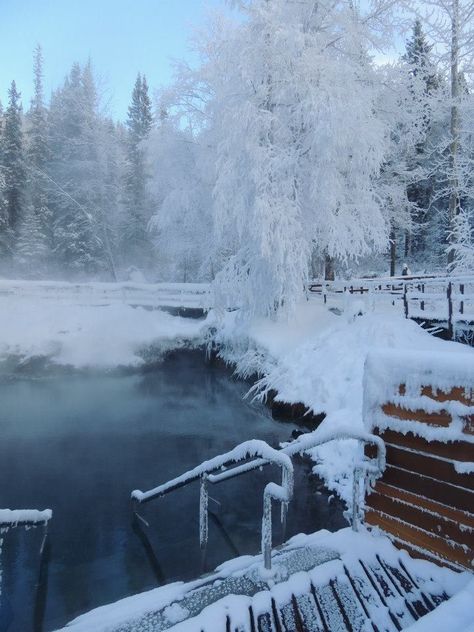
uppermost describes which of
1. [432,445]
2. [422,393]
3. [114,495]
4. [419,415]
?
[422,393]

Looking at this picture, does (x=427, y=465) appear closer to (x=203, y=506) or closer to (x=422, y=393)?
(x=422, y=393)

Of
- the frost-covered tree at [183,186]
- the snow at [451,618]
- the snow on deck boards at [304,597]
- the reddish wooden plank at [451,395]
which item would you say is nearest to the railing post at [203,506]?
the snow on deck boards at [304,597]

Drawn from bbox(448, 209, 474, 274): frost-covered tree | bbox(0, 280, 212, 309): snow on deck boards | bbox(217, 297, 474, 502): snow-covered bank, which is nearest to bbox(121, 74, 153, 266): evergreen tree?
bbox(0, 280, 212, 309): snow on deck boards

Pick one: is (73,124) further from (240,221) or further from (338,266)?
(240,221)

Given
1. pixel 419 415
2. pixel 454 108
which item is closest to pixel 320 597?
pixel 419 415

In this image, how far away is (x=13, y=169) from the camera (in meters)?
35.3

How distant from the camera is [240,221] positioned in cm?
1341

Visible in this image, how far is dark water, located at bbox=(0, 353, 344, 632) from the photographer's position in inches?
204

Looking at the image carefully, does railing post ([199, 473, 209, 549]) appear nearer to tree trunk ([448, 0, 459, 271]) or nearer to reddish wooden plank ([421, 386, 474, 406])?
reddish wooden plank ([421, 386, 474, 406])

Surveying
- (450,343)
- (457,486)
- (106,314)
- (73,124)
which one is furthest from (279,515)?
(73,124)

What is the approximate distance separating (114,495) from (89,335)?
11908 millimetres

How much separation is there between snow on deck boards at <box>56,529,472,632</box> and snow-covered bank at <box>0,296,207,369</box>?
14.7 m

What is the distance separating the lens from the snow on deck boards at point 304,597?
2736 millimetres

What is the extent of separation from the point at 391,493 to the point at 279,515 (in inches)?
136
